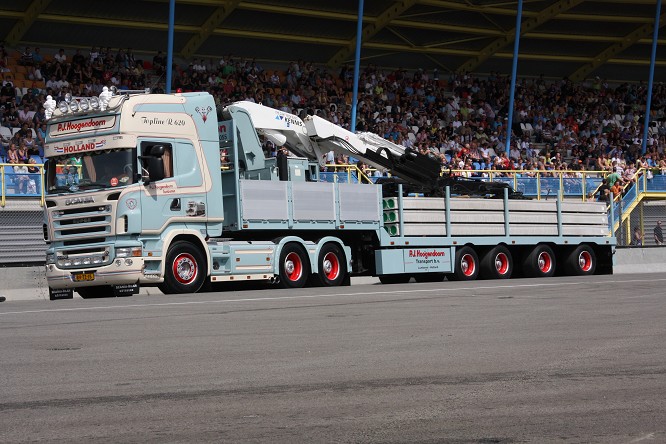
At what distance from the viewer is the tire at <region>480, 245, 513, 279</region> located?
26.7m

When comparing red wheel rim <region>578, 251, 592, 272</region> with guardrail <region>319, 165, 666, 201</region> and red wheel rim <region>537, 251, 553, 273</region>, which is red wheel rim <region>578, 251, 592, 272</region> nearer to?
red wheel rim <region>537, 251, 553, 273</region>

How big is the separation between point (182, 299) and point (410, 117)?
24.9 metres

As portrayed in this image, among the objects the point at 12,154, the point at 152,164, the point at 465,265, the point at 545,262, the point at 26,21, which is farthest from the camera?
the point at 26,21

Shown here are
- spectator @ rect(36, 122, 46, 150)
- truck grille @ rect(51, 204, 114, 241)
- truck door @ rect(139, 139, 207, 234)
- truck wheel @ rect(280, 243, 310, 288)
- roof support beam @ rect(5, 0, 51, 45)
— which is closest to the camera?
truck grille @ rect(51, 204, 114, 241)

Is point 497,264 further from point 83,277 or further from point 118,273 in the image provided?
point 83,277

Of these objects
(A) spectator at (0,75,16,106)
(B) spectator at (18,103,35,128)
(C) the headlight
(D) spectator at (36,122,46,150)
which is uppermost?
(A) spectator at (0,75,16,106)

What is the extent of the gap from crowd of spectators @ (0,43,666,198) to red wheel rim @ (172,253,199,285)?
930 cm

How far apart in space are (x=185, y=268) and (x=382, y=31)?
28569 mm

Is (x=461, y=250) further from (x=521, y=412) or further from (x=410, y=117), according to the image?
(x=521, y=412)

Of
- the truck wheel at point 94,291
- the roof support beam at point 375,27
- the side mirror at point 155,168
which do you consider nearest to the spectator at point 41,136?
the truck wheel at point 94,291

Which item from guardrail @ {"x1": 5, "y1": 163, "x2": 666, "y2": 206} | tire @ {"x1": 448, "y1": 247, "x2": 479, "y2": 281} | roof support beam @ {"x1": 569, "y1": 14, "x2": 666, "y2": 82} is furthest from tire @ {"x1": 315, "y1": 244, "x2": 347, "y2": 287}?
roof support beam @ {"x1": 569, "y1": 14, "x2": 666, "y2": 82}

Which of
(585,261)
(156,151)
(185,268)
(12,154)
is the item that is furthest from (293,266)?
(585,261)

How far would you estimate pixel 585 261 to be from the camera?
29344 millimetres

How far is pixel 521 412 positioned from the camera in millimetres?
6363
